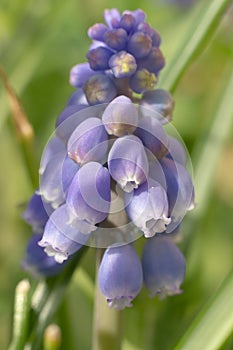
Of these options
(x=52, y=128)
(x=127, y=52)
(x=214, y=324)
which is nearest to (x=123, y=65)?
(x=127, y=52)

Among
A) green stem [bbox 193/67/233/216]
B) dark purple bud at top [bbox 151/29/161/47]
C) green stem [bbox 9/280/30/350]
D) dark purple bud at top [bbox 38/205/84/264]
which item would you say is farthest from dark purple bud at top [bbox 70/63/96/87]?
green stem [bbox 193/67/233/216]

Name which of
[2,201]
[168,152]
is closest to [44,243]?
[168,152]

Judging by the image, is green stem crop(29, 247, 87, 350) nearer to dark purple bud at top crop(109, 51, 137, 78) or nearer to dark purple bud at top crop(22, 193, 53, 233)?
dark purple bud at top crop(22, 193, 53, 233)

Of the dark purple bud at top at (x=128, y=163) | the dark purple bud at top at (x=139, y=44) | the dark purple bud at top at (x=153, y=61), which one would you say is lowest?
the dark purple bud at top at (x=128, y=163)

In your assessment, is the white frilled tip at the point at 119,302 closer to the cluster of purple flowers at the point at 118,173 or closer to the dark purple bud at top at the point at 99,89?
the cluster of purple flowers at the point at 118,173

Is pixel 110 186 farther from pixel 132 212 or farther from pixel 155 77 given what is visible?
pixel 155 77

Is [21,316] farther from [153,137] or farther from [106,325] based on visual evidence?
[153,137]

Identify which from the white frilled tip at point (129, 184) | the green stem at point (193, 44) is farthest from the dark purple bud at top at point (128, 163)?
the green stem at point (193, 44)
